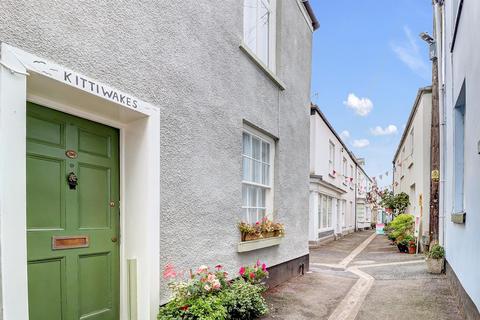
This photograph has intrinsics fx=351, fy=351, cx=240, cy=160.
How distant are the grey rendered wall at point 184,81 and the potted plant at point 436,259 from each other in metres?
4.01

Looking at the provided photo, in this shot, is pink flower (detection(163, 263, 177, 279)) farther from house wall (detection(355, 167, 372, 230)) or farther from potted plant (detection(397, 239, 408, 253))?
house wall (detection(355, 167, 372, 230))

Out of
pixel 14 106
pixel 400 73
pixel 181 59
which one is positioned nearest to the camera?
pixel 14 106

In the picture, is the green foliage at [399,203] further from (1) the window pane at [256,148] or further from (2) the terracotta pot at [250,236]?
Result: (2) the terracotta pot at [250,236]

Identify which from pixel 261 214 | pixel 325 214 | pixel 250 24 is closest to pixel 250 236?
pixel 261 214

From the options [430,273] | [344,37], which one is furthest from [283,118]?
[344,37]

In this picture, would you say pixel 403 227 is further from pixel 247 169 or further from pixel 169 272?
pixel 169 272

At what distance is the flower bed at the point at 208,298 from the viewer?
3764mm

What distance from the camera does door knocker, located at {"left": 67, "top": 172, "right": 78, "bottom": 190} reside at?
10.6ft

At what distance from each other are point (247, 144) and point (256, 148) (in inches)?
16.4

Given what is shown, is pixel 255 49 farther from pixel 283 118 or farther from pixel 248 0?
pixel 283 118

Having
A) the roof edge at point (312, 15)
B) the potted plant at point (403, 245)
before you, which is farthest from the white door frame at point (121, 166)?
the potted plant at point (403, 245)

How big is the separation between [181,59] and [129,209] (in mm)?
1892

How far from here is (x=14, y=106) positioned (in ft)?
8.24

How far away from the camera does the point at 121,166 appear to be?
3.87 meters
